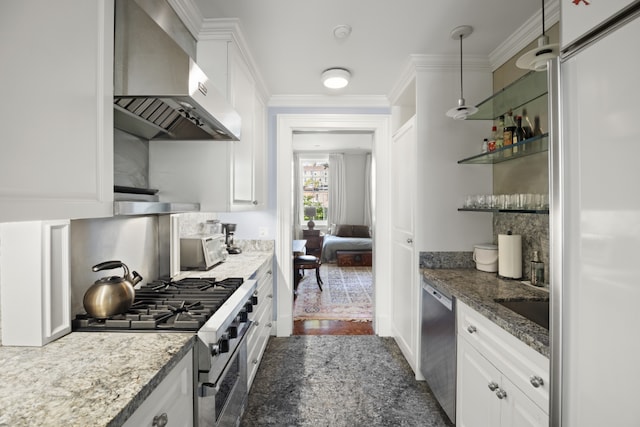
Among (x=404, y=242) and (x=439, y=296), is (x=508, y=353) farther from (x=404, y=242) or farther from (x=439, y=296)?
(x=404, y=242)

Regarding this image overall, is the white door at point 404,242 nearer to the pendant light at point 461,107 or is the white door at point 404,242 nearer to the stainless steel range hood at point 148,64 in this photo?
the pendant light at point 461,107

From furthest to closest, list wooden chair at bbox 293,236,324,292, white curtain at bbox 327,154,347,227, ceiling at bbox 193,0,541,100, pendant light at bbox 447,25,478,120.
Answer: white curtain at bbox 327,154,347,227 < wooden chair at bbox 293,236,324,292 < pendant light at bbox 447,25,478,120 < ceiling at bbox 193,0,541,100

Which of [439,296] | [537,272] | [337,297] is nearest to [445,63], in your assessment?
[537,272]

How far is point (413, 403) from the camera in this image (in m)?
2.20

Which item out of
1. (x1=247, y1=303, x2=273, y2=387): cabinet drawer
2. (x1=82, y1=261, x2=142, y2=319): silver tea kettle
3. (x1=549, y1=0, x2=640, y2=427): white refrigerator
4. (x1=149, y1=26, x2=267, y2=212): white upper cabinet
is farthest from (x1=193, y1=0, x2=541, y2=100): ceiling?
(x1=247, y1=303, x2=273, y2=387): cabinet drawer

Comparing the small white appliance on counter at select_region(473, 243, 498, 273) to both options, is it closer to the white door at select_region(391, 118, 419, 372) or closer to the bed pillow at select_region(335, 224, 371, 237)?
the white door at select_region(391, 118, 419, 372)

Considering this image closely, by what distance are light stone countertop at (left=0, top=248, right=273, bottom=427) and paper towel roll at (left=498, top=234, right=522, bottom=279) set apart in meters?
1.86

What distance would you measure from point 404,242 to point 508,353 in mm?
1522

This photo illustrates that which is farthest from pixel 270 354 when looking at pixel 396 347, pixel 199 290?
pixel 199 290

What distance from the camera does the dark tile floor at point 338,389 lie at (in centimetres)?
204

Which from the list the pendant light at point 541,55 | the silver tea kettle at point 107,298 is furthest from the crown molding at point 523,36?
the silver tea kettle at point 107,298

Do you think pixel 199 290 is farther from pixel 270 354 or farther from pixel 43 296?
pixel 270 354

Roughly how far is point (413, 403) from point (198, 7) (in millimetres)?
2827

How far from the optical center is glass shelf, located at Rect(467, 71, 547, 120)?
1674 millimetres
